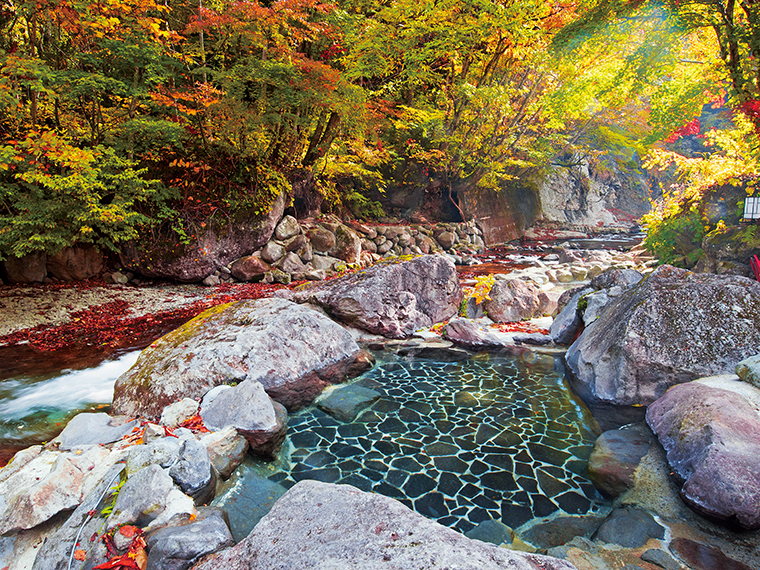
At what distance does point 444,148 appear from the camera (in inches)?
687

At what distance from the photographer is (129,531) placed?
2449 mm

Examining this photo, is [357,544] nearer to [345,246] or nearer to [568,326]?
[568,326]

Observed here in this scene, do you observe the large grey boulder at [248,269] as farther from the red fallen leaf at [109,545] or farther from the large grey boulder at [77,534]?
the red fallen leaf at [109,545]

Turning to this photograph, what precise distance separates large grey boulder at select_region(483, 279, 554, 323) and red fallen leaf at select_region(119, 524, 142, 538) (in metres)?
7.42

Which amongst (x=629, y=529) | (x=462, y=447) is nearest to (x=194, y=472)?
(x=462, y=447)

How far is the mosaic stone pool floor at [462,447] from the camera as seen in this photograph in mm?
3264

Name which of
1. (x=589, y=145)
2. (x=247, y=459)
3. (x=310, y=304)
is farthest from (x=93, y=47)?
(x=589, y=145)

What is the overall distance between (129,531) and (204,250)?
390 inches

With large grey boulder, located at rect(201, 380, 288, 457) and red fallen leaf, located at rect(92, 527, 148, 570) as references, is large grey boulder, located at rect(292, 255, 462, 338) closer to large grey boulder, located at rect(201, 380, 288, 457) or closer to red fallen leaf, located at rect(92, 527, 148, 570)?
large grey boulder, located at rect(201, 380, 288, 457)

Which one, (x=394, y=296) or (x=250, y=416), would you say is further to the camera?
(x=394, y=296)

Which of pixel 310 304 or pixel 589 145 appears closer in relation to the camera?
pixel 310 304

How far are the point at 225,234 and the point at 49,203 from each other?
4.17 m

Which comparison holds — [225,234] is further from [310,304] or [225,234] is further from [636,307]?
[636,307]

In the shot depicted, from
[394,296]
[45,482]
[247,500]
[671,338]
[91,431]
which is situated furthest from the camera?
[394,296]
